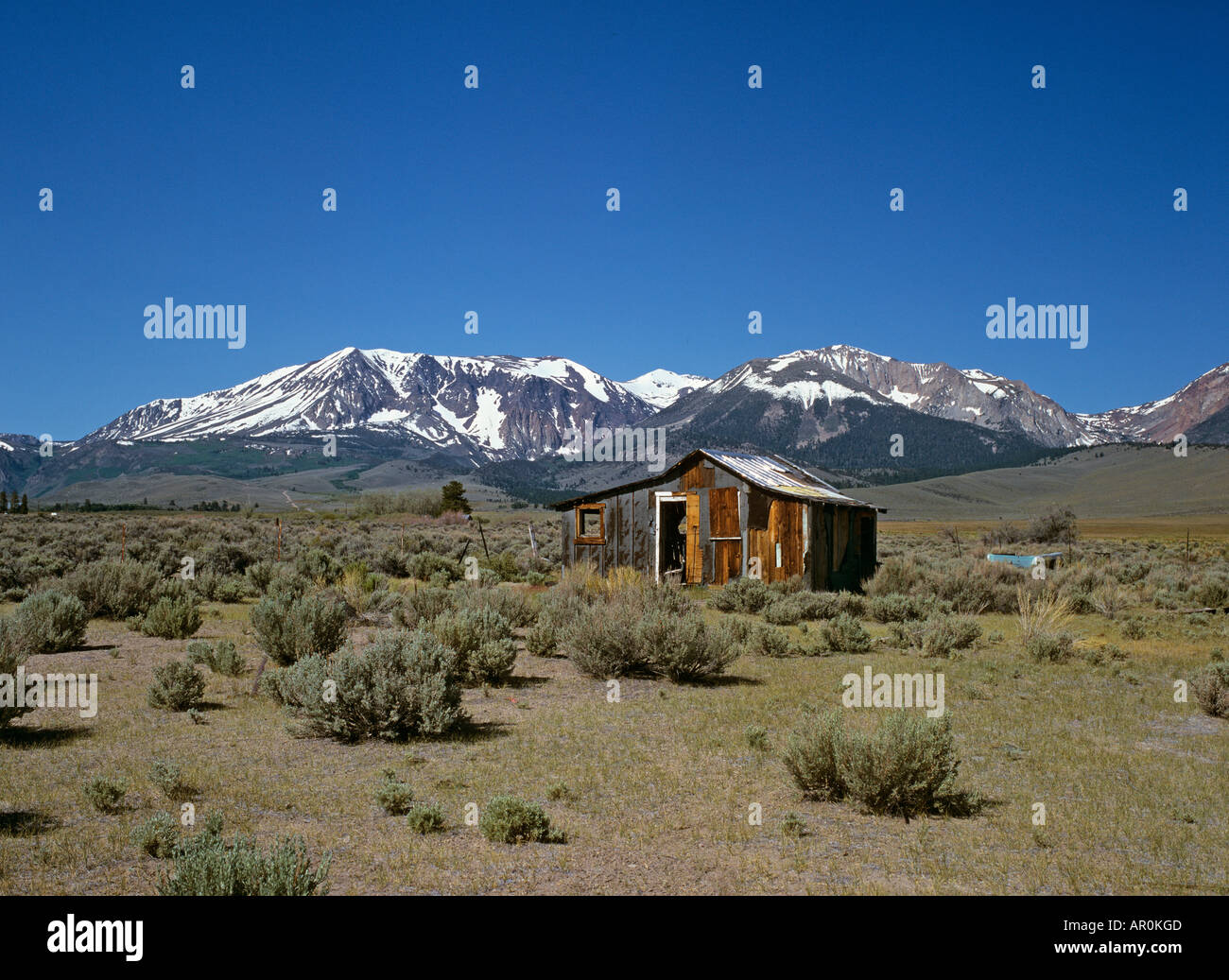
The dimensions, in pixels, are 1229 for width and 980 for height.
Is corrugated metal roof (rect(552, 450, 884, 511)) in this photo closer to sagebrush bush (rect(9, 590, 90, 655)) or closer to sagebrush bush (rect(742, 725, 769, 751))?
sagebrush bush (rect(9, 590, 90, 655))

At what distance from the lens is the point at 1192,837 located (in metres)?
5.49

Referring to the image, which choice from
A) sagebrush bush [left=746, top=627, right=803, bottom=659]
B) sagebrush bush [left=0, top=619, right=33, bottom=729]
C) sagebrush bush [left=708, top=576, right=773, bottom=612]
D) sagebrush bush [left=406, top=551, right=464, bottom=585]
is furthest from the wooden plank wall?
sagebrush bush [left=0, top=619, right=33, bottom=729]

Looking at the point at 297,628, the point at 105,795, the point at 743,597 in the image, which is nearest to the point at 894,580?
the point at 743,597

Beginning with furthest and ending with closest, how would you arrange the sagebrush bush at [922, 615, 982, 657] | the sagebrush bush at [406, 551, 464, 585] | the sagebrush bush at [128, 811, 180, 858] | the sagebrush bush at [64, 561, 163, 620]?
the sagebrush bush at [406, 551, 464, 585], the sagebrush bush at [64, 561, 163, 620], the sagebrush bush at [922, 615, 982, 657], the sagebrush bush at [128, 811, 180, 858]

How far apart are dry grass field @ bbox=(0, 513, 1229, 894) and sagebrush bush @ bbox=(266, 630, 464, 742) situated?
0.61 feet

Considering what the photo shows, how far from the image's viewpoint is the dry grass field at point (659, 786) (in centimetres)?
484

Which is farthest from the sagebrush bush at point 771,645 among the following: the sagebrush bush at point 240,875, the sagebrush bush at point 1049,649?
the sagebrush bush at point 240,875

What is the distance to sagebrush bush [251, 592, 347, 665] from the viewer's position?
1125 cm

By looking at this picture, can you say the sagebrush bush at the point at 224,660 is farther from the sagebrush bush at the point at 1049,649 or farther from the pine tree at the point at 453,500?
the pine tree at the point at 453,500

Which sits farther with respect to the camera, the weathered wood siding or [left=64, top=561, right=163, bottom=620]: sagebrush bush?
the weathered wood siding

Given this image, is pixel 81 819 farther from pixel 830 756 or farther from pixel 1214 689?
pixel 1214 689

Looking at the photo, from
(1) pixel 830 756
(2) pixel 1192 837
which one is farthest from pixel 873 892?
(2) pixel 1192 837

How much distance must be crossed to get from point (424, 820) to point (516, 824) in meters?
0.60
